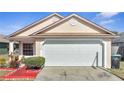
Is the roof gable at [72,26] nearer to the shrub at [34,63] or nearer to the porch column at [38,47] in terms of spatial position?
the porch column at [38,47]

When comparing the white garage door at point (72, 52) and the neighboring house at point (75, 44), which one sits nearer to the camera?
the neighboring house at point (75, 44)

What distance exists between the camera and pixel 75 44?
1803cm

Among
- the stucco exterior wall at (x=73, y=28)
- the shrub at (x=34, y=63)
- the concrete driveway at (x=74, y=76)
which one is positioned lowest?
the concrete driveway at (x=74, y=76)

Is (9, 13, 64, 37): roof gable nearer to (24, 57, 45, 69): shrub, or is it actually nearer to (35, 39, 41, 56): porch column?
(35, 39, 41, 56): porch column

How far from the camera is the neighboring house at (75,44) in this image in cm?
1780

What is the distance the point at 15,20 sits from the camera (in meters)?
26.5

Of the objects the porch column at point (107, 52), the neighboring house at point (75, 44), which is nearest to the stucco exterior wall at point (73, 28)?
the neighboring house at point (75, 44)

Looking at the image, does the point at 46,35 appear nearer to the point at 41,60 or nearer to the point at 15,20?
the point at 41,60

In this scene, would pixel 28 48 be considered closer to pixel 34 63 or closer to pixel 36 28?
pixel 36 28

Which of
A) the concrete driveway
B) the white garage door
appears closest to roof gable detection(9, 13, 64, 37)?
the white garage door
